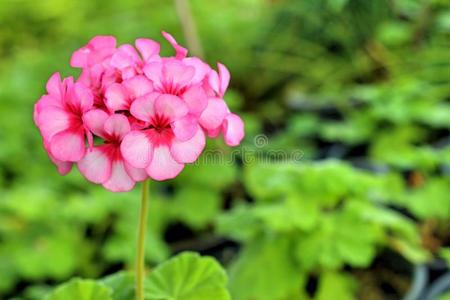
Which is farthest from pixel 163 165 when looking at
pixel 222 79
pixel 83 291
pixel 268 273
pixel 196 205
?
pixel 196 205

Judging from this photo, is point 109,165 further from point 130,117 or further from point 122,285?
point 122,285

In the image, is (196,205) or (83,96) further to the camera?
(196,205)

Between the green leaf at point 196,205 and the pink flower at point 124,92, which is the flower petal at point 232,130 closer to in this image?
the pink flower at point 124,92

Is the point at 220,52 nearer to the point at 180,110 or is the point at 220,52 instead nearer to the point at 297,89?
the point at 297,89

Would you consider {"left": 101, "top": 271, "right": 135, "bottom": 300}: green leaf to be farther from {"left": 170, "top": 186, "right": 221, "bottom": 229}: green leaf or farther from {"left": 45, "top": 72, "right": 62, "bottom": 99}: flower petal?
{"left": 170, "top": 186, "right": 221, "bottom": 229}: green leaf

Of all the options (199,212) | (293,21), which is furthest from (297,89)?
(199,212)

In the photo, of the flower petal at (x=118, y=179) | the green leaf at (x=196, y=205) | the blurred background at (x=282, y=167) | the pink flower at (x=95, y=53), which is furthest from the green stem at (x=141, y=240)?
the green leaf at (x=196, y=205)

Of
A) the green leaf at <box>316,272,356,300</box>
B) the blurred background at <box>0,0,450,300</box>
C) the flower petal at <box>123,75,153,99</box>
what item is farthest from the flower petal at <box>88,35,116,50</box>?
the green leaf at <box>316,272,356,300</box>
